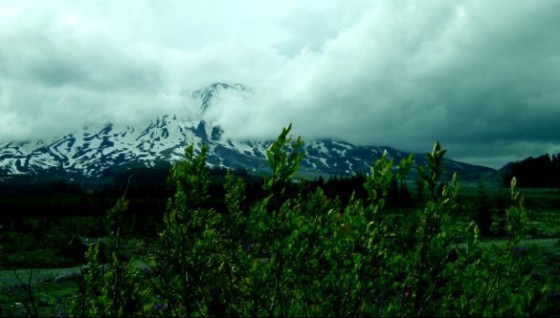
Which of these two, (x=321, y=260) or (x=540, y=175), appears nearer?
(x=321, y=260)

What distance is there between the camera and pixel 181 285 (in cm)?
463

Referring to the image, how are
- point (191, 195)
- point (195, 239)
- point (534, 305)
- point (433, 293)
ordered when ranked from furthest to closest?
point (195, 239) < point (191, 195) < point (433, 293) < point (534, 305)

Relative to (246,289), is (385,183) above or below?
above

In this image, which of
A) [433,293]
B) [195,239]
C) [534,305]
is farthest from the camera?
[195,239]

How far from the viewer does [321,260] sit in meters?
4.48

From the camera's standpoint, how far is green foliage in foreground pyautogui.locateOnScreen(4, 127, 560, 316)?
4.08m

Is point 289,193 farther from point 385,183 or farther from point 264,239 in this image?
point 385,183

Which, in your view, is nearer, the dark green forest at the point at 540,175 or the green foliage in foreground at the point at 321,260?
the green foliage in foreground at the point at 321,260

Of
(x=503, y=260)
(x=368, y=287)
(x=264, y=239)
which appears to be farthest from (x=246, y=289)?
(x=503, y=260)

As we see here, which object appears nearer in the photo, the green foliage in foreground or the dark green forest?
the green foliage in foreground

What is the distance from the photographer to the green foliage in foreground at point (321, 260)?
4078 mm

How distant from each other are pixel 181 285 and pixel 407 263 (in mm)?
2340

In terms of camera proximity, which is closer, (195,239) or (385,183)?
(385,183)

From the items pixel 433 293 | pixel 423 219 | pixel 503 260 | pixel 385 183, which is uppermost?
pixel 385 183
